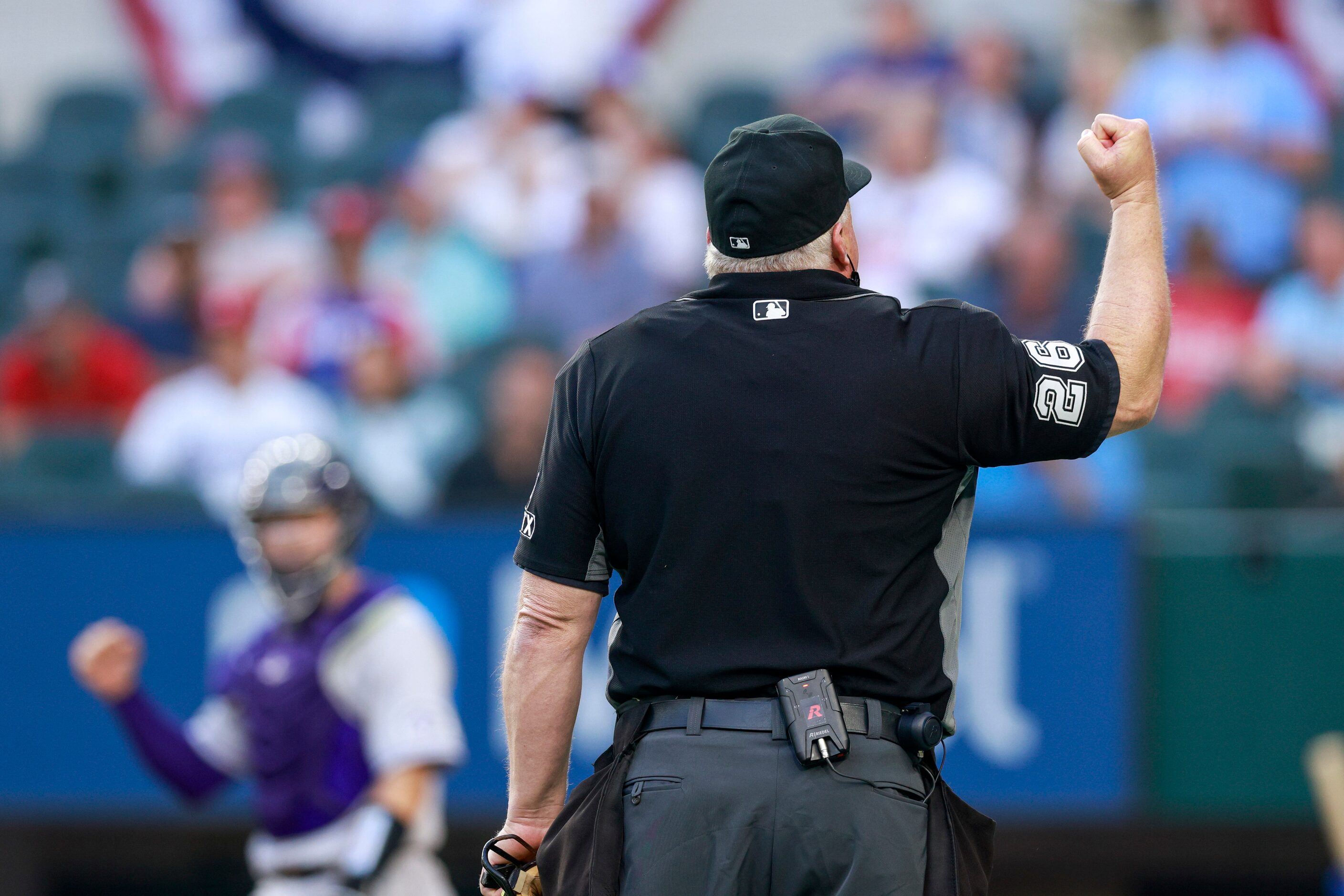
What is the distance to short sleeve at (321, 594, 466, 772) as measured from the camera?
483cm

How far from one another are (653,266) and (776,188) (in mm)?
6933

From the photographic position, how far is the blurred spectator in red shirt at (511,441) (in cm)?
766

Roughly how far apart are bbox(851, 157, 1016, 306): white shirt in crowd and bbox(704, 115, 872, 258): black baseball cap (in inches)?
250

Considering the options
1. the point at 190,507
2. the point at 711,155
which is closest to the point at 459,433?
the point at 190,507

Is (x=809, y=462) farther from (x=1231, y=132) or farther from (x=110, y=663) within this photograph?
(x=1231, y=132)

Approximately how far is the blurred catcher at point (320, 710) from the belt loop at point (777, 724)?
7.19 feet

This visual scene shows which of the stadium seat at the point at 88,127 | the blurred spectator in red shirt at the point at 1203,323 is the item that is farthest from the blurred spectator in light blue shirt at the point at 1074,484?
the stadium seat at the point at 88,127

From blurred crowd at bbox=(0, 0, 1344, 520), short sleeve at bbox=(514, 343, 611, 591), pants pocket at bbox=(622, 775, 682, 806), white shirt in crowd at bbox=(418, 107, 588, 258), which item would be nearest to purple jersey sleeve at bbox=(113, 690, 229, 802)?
blurred crowd at bbox=(0, 0, 1344, 520)

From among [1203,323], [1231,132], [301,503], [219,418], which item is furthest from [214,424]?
[1231,132]

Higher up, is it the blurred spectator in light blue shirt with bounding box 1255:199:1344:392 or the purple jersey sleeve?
the blurred spectator in light blue shirt with bounding box 1255:199:1344:392

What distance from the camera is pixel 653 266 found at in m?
9.84

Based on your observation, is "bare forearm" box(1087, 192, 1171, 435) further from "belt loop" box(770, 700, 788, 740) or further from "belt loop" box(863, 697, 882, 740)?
"belt loop" box(770, 700, 788, 740)

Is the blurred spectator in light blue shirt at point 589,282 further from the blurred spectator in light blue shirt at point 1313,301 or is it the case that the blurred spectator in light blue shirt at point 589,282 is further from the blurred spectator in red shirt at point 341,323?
the blurred spectator in light blue shirt at point 1313,301

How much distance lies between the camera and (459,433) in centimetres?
848
